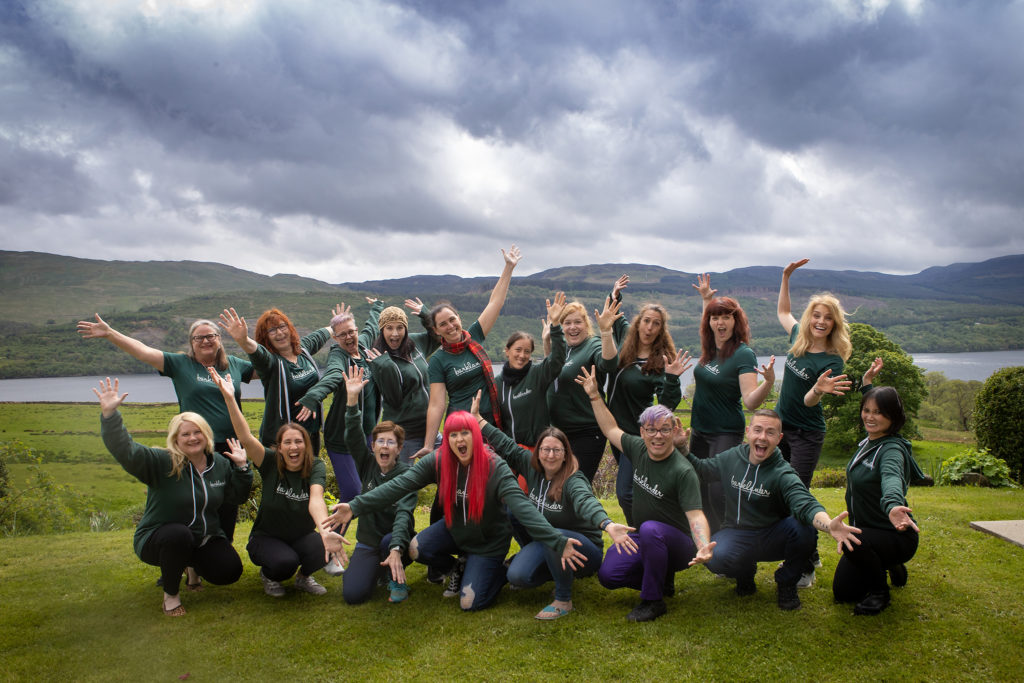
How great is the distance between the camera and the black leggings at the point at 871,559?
4.88m

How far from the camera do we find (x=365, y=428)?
682cm

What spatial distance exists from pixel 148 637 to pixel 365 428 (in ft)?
9.17

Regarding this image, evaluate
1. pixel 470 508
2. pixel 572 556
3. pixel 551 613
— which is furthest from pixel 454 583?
pixel 572 556

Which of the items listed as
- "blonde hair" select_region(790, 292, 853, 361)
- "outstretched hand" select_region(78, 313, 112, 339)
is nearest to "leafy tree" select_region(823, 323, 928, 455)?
"blonde hair" select_region(790, 292, 853, 361)

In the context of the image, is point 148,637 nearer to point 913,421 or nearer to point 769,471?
point 769,471

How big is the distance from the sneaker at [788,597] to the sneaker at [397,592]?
353 cm

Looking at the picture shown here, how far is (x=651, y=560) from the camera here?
498 centimetres

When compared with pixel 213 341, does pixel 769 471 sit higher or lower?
lower

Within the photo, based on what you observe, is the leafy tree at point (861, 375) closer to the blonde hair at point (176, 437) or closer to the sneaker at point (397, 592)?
the sneaker at point (397, 592)

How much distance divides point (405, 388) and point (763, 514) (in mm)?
3944

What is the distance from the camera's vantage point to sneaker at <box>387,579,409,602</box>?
18.5 ft

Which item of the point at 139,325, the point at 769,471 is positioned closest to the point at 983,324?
the point at 769,471

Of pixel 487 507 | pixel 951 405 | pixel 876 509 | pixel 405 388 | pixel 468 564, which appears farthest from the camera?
pixel 951 405

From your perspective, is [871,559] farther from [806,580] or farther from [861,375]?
[861,375]
